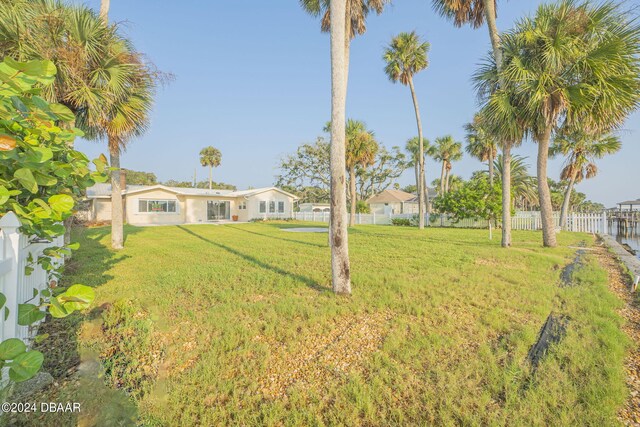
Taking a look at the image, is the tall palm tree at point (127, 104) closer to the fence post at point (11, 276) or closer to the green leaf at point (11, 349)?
the fence post at point (11, 276)

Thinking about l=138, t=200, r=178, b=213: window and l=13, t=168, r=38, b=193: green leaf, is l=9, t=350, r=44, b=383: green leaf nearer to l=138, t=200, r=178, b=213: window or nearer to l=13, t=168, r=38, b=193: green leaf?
l=13, t=168, r=38, b=193: green leaf

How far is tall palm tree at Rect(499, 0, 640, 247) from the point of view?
848 centimetres

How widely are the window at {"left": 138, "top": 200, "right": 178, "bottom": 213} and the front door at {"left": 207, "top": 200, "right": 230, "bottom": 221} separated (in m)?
3.09

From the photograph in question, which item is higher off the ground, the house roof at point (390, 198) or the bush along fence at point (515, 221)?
the house roof at point (390, 198)

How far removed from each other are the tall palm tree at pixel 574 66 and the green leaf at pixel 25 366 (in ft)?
39.1

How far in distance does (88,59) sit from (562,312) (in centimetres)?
1131

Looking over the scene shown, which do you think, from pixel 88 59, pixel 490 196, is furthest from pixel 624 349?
pixel 490 196

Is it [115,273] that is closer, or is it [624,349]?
[624,349]

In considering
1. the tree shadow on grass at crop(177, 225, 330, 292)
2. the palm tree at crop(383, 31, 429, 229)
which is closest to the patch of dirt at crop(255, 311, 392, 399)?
the tree shadow on grass at crop(177, 225, 330, 292)

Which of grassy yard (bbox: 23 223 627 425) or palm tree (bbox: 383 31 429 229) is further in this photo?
palm tree (bbox: 383 31 429 229)

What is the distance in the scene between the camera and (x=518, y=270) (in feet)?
23.2

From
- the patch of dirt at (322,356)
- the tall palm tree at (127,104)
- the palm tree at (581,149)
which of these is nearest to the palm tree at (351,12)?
the tall palm tree at (127,104)

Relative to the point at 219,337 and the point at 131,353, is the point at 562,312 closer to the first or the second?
the point at 219,337

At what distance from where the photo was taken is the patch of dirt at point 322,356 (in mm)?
2783
